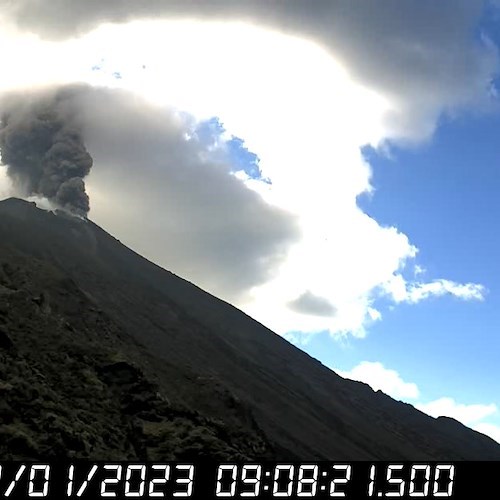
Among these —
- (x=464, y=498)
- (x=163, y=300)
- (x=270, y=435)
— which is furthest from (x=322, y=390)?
(x=464, y=498)

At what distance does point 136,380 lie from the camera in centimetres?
3622

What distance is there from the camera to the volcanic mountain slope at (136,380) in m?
27.5

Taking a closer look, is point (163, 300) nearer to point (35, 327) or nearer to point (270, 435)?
point (270, 435)

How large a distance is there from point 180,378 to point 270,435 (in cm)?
3689

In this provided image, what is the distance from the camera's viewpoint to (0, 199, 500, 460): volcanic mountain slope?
27.5 m

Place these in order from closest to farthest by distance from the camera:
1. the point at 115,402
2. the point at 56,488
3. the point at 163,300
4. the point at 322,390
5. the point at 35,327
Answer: the point at 56,488, the point at 115,402, the point at 35,327, the point at 163,300, the point at 322,390

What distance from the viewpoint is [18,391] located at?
26.3 metres

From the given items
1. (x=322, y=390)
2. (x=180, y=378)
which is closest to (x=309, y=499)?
(x=180, y=378)

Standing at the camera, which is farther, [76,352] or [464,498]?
[76,352]

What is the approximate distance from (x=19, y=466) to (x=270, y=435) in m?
96.8

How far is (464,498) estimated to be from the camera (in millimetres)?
17578

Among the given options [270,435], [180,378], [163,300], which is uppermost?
[163,300]

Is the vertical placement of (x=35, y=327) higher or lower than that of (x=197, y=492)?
higher

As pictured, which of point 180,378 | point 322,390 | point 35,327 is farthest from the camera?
point 322,390
